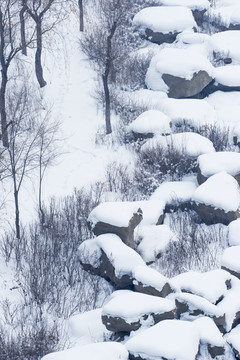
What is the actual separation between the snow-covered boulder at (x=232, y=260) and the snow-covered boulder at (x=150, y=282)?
53.6 inches

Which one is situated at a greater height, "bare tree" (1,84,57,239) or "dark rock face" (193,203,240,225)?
"bare tree" (1,84,57,239)

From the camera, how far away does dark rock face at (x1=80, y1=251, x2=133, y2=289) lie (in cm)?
1157

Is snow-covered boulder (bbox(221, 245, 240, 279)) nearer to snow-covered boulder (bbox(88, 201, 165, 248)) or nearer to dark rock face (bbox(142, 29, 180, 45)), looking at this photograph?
snow-covered boulder (bbox(88, 201, 165, 248))

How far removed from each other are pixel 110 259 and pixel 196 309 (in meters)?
2.46

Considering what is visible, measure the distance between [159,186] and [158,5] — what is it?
11544mm

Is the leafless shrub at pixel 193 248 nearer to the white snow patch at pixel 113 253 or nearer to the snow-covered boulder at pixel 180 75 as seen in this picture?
the white snow patch at pixel 113 253

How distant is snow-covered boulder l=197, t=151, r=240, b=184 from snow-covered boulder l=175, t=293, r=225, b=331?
16.0ft

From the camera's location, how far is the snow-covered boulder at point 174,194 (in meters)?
14.2

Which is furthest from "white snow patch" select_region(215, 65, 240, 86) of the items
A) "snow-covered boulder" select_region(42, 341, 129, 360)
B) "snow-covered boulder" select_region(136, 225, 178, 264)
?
"snow-covered boulder" select_region(42, 341, 129, 360)

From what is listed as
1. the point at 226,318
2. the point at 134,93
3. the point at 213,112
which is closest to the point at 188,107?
the point at 213,112

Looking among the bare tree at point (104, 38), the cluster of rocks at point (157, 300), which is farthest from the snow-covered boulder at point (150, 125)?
the cluster of rocks at point (157, 300)

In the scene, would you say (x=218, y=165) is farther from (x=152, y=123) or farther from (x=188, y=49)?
(x=188, y=49)

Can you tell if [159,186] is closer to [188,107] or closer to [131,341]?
[188,107]

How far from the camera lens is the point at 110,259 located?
11.8 metres
